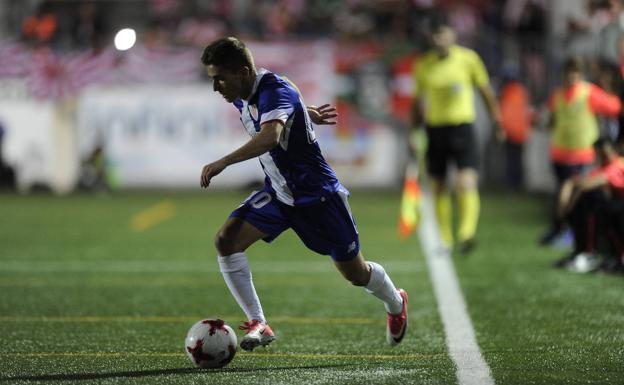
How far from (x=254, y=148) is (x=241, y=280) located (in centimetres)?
90

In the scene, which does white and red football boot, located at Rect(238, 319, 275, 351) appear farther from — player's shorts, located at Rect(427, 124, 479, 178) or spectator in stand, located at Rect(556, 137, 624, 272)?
player's shorts, located at Rect(427, 124, 479, 178)

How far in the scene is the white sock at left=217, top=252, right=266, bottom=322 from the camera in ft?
19.7

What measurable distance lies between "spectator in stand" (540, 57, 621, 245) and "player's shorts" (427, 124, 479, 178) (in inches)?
59.2

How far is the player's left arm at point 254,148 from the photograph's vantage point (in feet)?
17.4

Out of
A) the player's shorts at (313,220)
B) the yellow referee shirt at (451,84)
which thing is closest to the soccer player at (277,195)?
the player's shorts at (313,220)

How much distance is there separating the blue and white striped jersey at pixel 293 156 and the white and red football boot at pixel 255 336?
647 mm

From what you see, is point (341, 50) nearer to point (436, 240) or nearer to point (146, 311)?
point (436, 240)

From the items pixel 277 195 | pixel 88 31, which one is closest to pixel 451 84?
pixel 277 195

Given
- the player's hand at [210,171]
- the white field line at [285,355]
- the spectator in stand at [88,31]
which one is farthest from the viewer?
the spectator in stand at [88,31]

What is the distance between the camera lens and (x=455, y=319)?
7531 mm

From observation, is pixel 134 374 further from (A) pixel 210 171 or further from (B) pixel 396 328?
(B) pixel 396 328

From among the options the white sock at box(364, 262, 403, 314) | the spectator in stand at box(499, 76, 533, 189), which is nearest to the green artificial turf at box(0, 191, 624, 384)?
the white sock at box(364, 262, 403, 314)

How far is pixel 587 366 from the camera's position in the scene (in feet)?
18.5

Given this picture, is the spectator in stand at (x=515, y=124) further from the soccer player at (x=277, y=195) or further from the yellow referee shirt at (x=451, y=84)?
the soccer player at (x=277, y=195)
